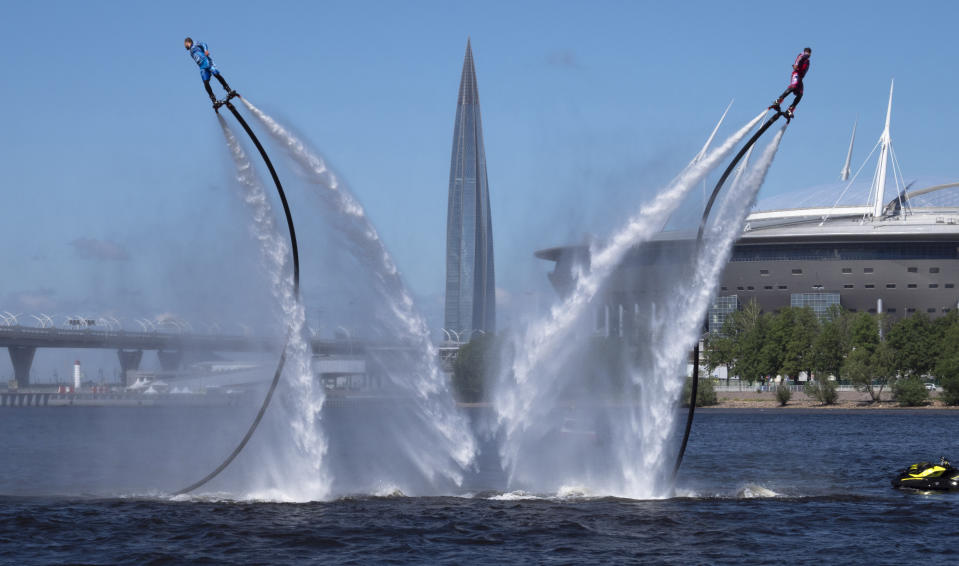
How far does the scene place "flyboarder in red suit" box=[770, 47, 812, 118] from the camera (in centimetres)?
3666

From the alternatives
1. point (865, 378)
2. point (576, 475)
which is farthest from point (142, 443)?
point (865, 378)

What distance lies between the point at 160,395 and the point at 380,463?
142453 mm

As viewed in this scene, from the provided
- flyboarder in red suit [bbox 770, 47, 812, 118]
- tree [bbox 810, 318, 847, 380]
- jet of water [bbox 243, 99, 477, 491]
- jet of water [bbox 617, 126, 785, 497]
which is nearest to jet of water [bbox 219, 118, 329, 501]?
jet of water [bbox 243, 99, 477, 491]

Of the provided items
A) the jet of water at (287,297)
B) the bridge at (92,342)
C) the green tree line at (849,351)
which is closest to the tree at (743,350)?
the green tree line at (849,351)

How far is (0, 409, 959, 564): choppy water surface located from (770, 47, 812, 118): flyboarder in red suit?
44.7ft

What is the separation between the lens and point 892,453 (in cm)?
7438

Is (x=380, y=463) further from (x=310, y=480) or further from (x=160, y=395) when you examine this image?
(x=160, y=395)

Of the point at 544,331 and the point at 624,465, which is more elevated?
the point at 544,331

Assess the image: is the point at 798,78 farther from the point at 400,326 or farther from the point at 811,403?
the point at 811,403

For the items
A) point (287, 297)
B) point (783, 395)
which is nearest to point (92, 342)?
point (783, 395)

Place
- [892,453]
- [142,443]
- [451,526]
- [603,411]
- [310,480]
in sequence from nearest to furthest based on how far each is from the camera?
[451,526] → [310,480] → [603,411] → [892,453] → [142,443]

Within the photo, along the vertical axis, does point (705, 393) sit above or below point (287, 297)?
below

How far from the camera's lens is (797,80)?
122 feet

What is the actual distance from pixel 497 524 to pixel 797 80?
676 inches
